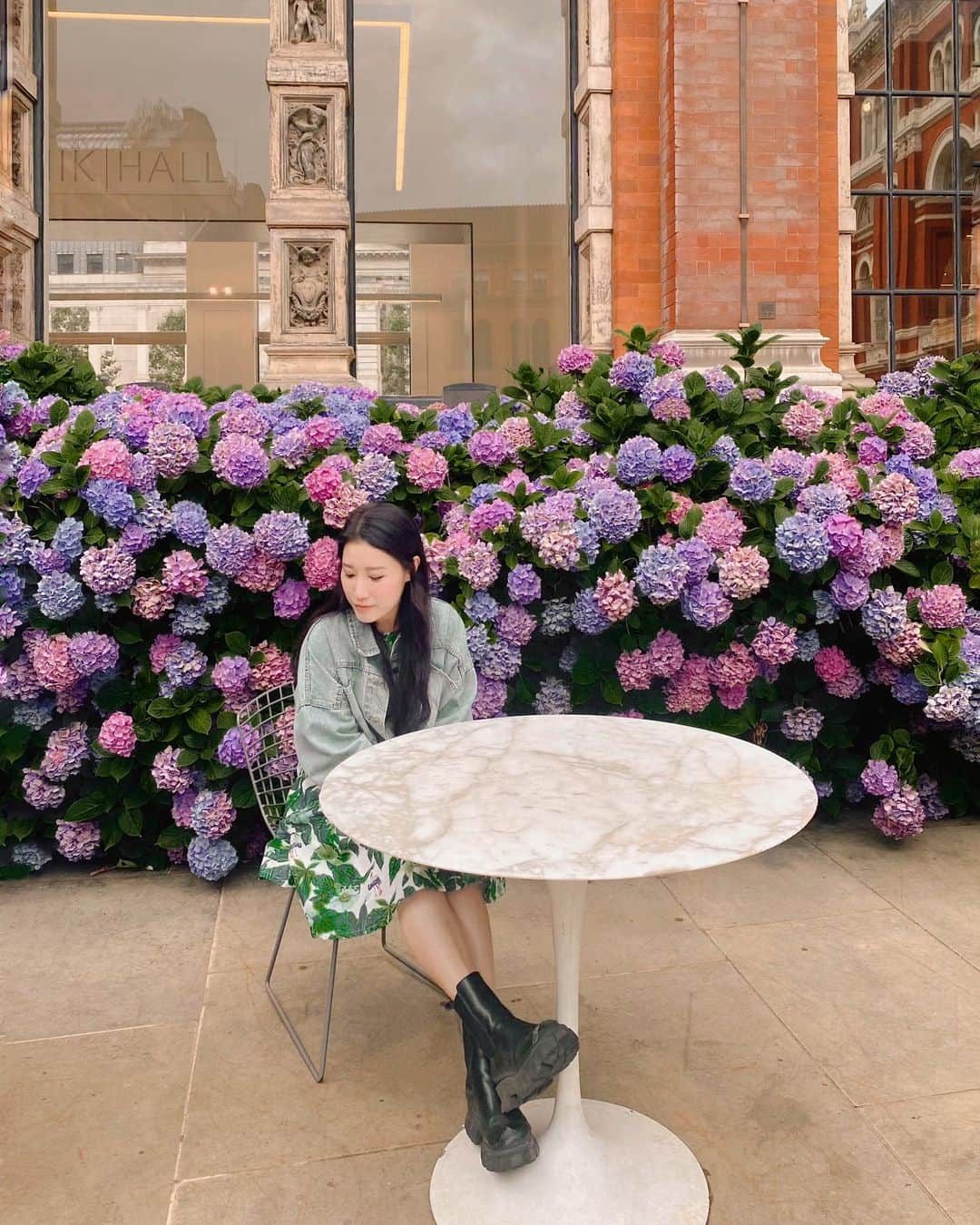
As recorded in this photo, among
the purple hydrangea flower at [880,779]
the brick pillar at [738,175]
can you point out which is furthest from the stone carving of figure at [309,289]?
the purple hydrangea flower at [880,779]

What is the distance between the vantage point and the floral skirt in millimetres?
2023

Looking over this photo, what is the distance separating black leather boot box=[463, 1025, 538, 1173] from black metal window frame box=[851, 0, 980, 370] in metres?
6.95

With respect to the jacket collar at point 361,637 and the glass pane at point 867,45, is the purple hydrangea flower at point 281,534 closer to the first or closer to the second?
the jacket collar at point 361,637

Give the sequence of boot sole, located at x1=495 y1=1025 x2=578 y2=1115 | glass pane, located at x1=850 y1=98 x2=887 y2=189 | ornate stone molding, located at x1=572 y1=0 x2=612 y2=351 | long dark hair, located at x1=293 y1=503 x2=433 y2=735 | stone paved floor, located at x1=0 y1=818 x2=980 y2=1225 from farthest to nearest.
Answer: glass pane, located at x1=850 y1=98 x2=887 y2=189 → ornate stone molding, located at x1=572 y1=0 x2=612 y2=351 → long dark hair, located at x1=293 y1=503 x2=433 y2=735 → stone paved floor, located at x1=0 y1=818 x2=980 y2=1225 → boot sole, located at x1=495 y1=1025 x2=578 y2=1115

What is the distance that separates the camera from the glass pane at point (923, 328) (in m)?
7.55

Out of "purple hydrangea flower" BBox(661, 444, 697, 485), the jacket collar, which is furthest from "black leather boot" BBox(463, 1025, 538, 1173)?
"purple hydrangea flower" BBox(661, 444, 697, 485)

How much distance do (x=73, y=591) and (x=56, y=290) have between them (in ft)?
26.4

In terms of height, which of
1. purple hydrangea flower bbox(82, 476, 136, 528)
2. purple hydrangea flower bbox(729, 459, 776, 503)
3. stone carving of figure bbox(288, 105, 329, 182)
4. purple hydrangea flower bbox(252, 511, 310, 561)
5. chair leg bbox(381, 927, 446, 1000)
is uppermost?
stone carving of figure bbox(288, 105, 329, 182)

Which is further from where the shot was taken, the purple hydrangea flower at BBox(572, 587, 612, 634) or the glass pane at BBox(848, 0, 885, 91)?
the glass pane at BBox(848, 0, 885, 91)

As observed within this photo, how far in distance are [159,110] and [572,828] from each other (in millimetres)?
10552

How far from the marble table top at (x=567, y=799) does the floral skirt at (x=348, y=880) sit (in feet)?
0.88

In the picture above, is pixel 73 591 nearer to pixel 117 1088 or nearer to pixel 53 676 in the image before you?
pixel 53 676

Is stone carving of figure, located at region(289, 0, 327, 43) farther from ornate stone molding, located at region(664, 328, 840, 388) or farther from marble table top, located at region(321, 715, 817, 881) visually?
marble table top, located at region(321, 715, 817, 881)

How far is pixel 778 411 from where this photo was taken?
145 inches
